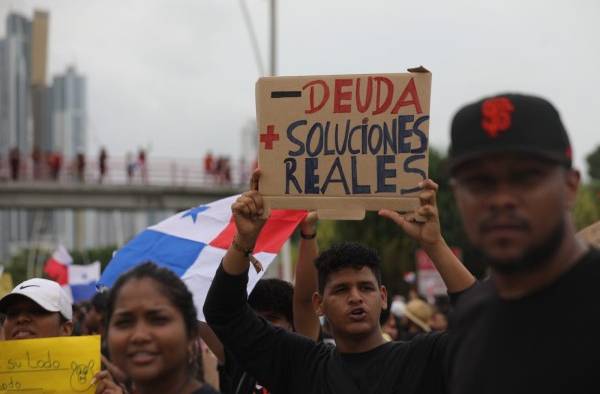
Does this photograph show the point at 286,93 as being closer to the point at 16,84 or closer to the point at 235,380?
the point at 235,380

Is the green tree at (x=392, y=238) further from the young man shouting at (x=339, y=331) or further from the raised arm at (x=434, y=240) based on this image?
the raised arm at (x=434, y=240)

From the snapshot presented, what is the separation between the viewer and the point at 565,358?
231cm

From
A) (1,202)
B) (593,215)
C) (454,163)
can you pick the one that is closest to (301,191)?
(454,163)

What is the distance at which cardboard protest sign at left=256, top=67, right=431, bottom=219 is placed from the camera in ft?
13.7

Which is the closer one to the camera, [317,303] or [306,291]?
[317,303]

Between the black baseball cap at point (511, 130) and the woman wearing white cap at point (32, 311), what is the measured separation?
112 inches

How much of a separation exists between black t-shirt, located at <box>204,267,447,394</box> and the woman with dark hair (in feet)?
3.14

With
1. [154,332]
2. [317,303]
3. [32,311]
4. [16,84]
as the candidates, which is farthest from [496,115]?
[16,84]

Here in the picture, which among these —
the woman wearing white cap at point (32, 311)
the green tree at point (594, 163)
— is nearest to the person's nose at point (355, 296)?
the woman wearing white cap at point (32, 311)

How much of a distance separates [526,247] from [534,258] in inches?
1.3

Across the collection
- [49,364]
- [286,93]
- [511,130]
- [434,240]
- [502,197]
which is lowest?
[49,364]

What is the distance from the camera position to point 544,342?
7.68 ft

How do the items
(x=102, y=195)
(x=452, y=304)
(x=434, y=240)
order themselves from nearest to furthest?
1. (x=452, y=304)
2. (x=434, y=240)
3. (x=102, y=195)

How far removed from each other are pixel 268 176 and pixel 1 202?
34817mm
